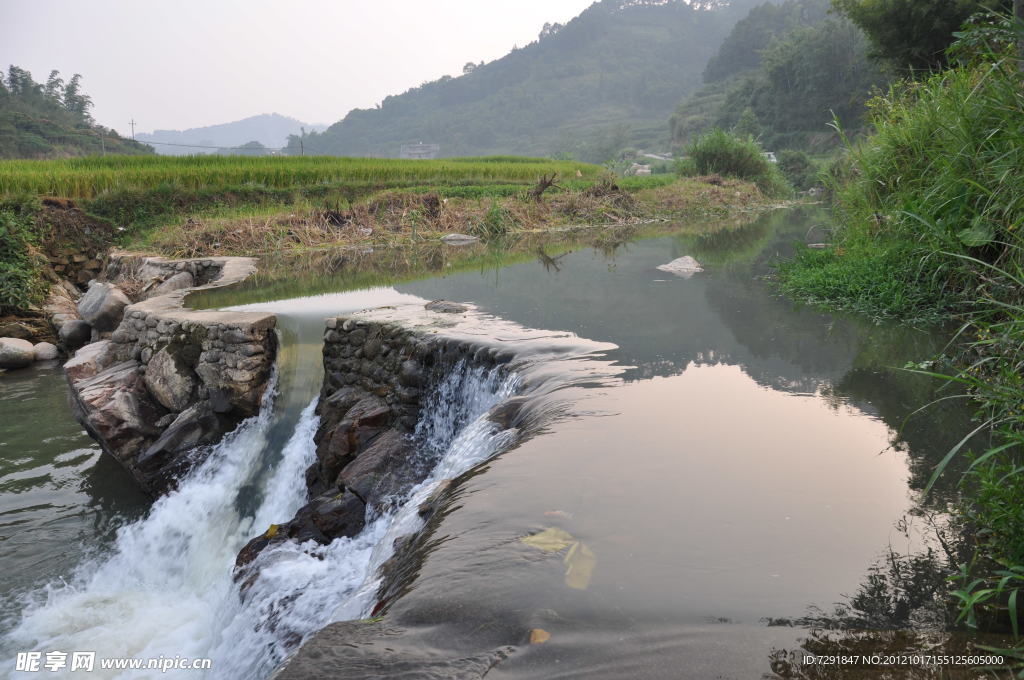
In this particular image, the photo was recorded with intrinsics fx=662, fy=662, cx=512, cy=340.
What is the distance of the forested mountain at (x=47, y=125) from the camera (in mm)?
34219

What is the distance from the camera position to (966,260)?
469cm

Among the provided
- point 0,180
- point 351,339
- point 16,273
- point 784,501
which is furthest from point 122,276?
point 784,501

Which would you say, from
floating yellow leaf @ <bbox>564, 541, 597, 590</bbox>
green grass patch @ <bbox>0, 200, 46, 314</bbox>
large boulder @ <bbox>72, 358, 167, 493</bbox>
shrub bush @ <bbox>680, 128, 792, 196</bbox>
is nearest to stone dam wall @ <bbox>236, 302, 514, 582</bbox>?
large boulder @ <bbox>72, 358, 167, 493</bbox>

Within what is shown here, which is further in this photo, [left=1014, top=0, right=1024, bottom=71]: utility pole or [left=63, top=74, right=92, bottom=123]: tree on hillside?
[left=63, top=74, right=92, bottom=123]: tree on hillside

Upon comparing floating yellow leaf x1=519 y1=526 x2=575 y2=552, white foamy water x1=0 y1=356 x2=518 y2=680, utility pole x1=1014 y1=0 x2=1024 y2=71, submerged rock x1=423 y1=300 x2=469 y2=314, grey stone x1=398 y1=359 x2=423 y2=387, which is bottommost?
white foamy water x1=0 y1=356 x2=518 y2=680

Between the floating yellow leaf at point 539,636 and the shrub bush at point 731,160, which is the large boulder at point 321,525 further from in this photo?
the shrub bush at point 731,160

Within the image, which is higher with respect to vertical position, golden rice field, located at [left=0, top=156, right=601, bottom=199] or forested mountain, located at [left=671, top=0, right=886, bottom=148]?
forested mountain, located at [left=671, top=0, right=886, bottom=148]

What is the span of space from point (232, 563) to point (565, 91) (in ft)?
404

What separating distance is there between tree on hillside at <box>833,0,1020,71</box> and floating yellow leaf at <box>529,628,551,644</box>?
55.7 ft

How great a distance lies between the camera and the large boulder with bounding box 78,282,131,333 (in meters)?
8.76

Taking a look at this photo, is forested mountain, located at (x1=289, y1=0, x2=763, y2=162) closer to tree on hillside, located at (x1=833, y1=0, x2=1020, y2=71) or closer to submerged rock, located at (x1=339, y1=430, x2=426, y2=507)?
tree on hillside, located at (x1=833, y1=0, x2=1020, y2=71)

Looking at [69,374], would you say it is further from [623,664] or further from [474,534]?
[623,664]

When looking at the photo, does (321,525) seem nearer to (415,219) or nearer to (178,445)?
(178,445)

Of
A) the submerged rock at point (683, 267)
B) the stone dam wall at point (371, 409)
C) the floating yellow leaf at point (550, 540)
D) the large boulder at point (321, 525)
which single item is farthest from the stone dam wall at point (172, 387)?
the submerged rock at point (683, 267)
